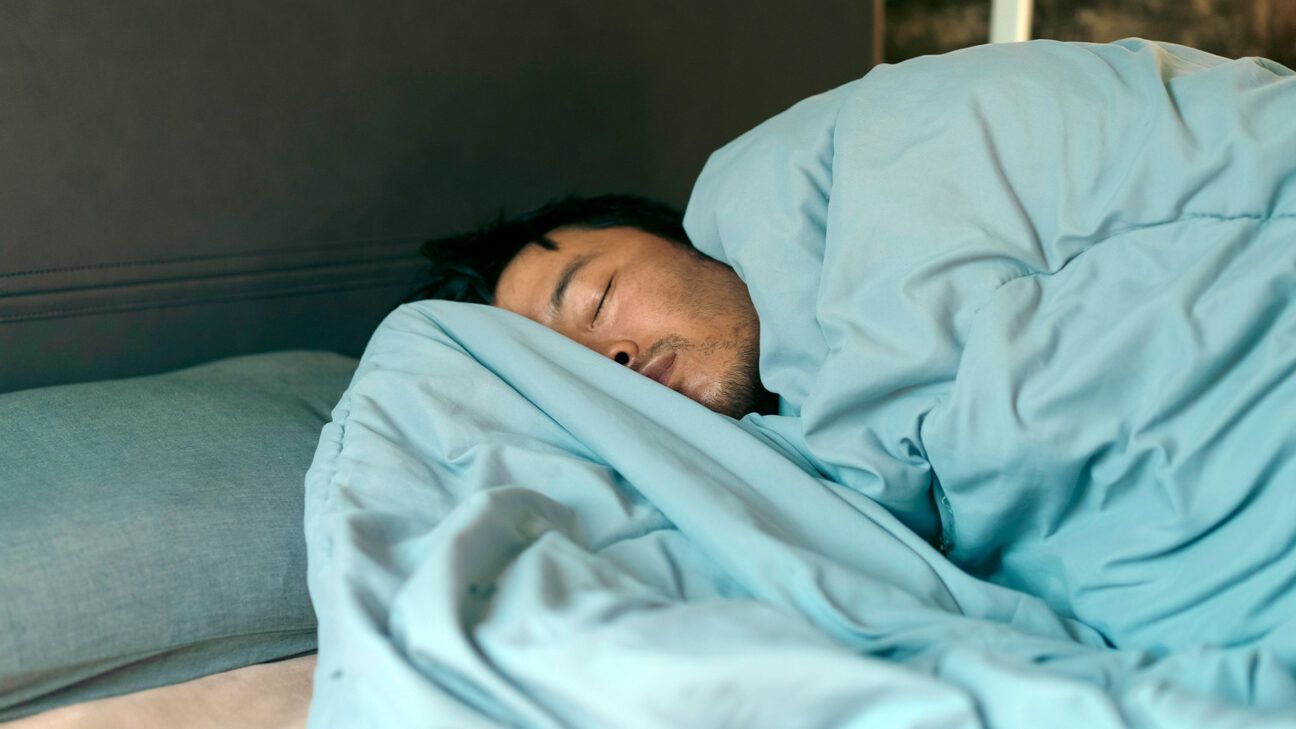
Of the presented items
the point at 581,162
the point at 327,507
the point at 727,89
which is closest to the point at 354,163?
the point at 581,162

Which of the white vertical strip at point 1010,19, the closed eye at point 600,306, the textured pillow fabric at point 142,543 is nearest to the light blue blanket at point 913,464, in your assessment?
the textured pillow fabric at point 142,543

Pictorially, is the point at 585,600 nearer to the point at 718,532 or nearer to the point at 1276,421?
the point at 718,532

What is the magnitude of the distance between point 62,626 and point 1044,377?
78 centimetres

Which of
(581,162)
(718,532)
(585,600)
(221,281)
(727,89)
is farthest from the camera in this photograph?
(727,89)

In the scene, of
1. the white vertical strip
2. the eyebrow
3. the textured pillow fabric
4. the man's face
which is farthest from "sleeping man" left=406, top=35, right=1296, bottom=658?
the white vertical strip

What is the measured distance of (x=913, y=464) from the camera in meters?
0.92

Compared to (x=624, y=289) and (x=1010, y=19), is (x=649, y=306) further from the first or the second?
(x=1010, y=19)

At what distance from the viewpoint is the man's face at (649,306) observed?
1.22 m

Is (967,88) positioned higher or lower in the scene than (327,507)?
higher

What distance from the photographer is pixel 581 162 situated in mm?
1784

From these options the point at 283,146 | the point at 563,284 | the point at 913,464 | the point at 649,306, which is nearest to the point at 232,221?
the point at 283,146

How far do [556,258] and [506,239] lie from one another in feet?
0.32

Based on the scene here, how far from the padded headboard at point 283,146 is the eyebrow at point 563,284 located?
15.3 inches

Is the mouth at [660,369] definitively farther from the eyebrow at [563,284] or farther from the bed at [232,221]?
the bed at [232,221]
